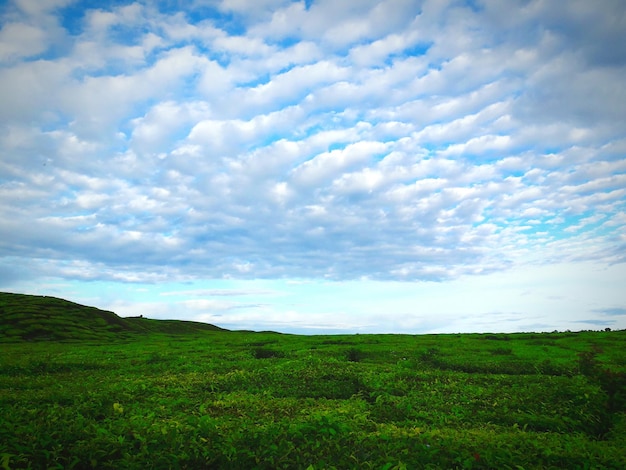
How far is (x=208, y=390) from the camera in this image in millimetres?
21938

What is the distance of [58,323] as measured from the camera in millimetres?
88938

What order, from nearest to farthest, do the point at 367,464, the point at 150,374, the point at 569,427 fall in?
1. the point at 367,464
2. the point at 569,427
3. the point at 150,374

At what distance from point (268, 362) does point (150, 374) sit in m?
8.62

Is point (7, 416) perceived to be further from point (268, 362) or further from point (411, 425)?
point (268, 362)

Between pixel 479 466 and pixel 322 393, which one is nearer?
pixel 479 466

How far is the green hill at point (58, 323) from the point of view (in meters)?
79.8

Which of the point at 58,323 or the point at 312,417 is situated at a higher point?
the point at 58,323

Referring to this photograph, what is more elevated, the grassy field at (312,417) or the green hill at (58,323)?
the green hill at (58,323)

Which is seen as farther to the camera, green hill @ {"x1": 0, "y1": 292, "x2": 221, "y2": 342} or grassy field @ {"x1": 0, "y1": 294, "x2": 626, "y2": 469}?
green hill @ {"x1": 0, "y1": 292, "x2": 221, "y2": 342}

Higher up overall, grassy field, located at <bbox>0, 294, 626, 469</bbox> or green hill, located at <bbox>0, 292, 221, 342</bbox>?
green hill, located at <bbox>0, 292, 221, 342</bbox>

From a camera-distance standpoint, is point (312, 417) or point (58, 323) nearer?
point (312, 417)

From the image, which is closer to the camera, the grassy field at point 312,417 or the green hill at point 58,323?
the grassy field at point 312,417

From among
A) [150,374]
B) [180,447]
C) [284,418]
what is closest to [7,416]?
[180,447]

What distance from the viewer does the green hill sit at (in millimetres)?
79844
